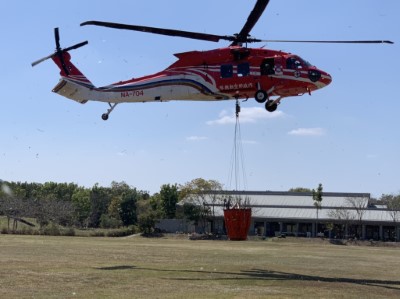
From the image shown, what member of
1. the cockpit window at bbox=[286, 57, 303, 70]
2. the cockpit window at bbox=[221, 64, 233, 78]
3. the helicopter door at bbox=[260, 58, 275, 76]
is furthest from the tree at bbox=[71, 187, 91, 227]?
the cockpit window at bbox=[286, 57, 303, 70]

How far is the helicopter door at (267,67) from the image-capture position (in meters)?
26.5

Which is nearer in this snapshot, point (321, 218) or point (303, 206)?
point (321, 218)

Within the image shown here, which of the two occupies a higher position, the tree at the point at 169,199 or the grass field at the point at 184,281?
the tree at the point at 169,199

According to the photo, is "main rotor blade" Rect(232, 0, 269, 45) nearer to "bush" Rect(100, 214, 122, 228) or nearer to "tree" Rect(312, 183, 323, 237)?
"tree" Rect(312, 183, 323, 237)

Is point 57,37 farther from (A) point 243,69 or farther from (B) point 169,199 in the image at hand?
(B) point 169,199

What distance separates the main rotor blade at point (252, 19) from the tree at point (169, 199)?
301ft

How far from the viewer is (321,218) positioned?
10256cm

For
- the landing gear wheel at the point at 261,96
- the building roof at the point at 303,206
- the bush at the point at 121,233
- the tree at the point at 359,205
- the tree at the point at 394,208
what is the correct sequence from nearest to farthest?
1. the landing gear wheel at the point at 261,96
2. the bush at the point at 121,233
3. the tree at the point at 394,208
4. the tree at the point at 359,205
5. the building roof at the point at 303,206

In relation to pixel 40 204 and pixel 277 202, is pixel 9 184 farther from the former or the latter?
pixel 277 202

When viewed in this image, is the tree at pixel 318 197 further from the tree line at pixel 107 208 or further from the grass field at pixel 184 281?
the grass field at pixel 184 281

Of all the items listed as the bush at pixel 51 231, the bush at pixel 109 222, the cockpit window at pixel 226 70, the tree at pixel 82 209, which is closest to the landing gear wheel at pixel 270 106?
the cockpit window at pixel 226 70

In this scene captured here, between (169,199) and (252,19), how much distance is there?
95.9 metres

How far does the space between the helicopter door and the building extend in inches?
2731

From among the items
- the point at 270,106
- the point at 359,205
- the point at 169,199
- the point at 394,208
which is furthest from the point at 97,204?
the point at 270,106
